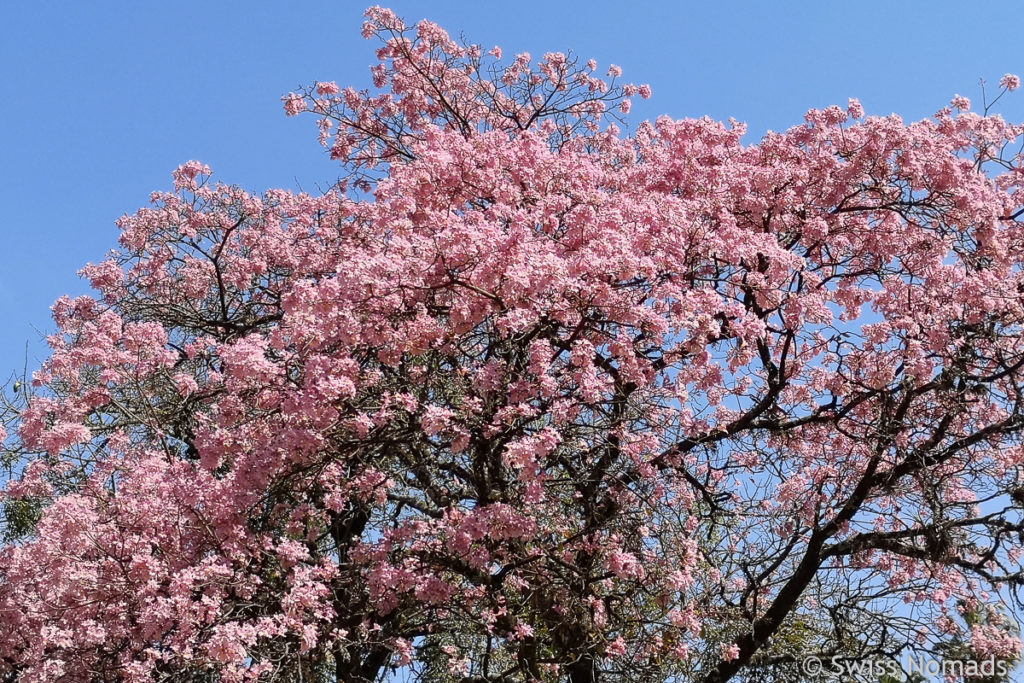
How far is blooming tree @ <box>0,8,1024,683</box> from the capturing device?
25.4 feet

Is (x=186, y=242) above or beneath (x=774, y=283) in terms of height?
above

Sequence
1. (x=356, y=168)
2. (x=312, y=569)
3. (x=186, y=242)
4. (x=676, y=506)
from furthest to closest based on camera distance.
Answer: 1. (x=356, y=168)
2. (x=186, y=242)
3. (x=676, y=506)
4. (x=312, y=569)

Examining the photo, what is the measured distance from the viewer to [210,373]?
1074 cm

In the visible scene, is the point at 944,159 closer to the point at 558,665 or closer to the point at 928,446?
the point at 928,446

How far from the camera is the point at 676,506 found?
26.8 ft

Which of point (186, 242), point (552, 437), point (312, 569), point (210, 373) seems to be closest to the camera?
point (552, 437)

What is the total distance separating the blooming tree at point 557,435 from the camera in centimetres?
774

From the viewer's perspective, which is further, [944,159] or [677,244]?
[944,159]

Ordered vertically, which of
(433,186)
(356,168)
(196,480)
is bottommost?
(196,480)

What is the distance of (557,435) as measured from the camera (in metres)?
7.23

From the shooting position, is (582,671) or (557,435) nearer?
(557,435)

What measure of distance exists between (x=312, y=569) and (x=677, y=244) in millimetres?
3977

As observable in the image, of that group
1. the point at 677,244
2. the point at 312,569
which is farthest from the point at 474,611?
the point at 677,244

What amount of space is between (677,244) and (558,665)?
3586 millimetres
